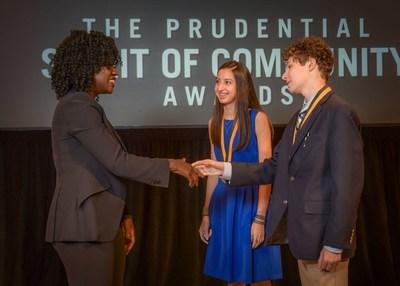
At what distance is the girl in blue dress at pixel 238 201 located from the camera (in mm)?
2707

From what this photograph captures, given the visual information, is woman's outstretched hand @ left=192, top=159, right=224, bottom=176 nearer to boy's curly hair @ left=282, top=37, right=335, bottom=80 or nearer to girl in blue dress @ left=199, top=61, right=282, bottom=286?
girl in blue dress @ left=199, top=61, right=282, bottom=286

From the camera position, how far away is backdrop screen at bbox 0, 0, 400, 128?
415cm

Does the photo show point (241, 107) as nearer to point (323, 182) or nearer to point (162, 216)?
point (323, 182)

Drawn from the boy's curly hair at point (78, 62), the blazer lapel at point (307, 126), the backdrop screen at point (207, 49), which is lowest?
the blazer lapel at point (307, 126)

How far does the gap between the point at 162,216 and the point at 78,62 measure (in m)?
2.26

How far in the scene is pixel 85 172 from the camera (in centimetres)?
211

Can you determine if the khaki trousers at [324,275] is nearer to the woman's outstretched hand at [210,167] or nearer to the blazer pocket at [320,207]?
the blazer pocket at [320,207]

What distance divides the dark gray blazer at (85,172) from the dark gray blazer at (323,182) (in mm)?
600

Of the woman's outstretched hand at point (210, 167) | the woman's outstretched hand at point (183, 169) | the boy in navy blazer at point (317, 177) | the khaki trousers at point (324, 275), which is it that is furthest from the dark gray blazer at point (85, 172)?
the khaki trousers at point (324, 275)

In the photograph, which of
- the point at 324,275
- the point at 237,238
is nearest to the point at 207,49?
the point at 237,238

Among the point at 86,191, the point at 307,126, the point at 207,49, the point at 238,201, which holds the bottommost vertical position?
the point at 238,201

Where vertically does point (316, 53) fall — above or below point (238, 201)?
above

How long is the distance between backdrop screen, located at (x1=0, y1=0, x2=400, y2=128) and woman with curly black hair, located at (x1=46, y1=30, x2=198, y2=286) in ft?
6.40

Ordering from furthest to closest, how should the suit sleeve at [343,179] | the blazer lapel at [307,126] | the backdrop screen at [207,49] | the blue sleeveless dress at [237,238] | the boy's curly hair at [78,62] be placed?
the backdrop screen at [207,49] → the blue sleeveless dress at [237,238] → the boy's curly hair at [78,62] → the blazer lapel at [307,126] → the suit sleeve at [343,179]
